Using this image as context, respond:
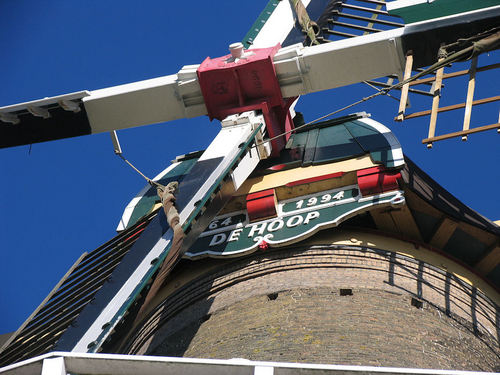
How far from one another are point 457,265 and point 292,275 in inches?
80.2

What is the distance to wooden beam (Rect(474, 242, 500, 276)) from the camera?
1173 centimetres

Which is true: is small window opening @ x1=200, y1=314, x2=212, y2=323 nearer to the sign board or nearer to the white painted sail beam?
the sign board

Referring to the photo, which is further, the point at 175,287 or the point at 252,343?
the point at 175,287

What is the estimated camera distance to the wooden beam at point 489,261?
1173cm

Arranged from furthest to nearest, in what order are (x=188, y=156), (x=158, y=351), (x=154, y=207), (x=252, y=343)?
(x=188, y=156) → (x=154, y=207) → (x=158, y=351) → (x=252, y=343)

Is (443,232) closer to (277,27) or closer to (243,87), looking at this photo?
(243,87)

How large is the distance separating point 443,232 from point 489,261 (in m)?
0.64

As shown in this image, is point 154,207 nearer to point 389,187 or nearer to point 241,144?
point 241,144

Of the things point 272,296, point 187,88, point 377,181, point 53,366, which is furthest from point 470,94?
point 53,366

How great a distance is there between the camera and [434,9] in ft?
39.9

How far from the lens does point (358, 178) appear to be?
11.7 metres

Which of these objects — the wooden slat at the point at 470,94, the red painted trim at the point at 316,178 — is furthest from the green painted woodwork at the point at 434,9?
the red painted trim at the point at 316,178

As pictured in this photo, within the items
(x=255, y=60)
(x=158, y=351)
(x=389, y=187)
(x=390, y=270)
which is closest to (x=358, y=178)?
(x=389, y=187)

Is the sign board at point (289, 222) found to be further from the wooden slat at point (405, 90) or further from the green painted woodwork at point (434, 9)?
the green painted woodwork at point (434, 9)
